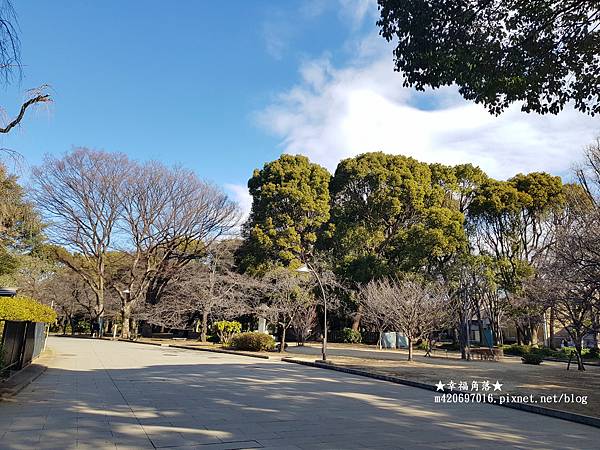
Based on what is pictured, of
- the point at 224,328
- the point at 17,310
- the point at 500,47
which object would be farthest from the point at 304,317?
the point at 500,47

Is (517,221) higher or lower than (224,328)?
higher

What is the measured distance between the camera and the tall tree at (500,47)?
23.5ft

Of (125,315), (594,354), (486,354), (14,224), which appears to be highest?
(14,224)

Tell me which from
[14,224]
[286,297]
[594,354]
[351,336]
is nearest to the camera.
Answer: [14,224]

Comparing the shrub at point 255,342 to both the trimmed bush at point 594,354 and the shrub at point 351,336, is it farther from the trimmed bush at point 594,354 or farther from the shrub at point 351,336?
the trimmed bush at point 594,354

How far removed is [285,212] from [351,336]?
35.2ft

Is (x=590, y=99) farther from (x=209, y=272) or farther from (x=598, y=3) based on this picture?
(x=209, y=272)

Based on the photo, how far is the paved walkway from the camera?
612 cm

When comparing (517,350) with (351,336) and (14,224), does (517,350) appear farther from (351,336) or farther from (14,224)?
(14,224)

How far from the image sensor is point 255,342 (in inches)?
981

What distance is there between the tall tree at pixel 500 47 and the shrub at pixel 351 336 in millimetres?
28701

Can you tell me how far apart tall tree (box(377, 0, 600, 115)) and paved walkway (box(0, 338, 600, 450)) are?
17.9 ft

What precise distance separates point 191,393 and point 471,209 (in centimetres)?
2785

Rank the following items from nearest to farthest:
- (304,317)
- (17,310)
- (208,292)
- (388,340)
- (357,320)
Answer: (17,310), (304,317), (208,292), (388,340), (357,320)
